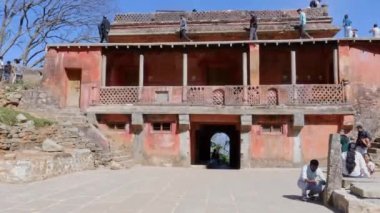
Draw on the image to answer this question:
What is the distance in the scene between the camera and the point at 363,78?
1853cm

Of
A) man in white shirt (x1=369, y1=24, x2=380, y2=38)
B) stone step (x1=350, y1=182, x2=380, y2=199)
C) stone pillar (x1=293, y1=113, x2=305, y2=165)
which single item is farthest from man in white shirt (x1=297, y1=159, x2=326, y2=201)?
man in white shirt (x1=369, y1=24, x2=380, y2=38)

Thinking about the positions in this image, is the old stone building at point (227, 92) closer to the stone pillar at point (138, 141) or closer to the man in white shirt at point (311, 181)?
the stone pillar at point (138, 141)

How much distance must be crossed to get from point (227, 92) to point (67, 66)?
26.3 ft

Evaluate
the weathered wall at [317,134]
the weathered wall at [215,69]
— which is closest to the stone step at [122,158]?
the weathered wall at [215,69]

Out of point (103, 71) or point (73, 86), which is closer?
point (103, 71)

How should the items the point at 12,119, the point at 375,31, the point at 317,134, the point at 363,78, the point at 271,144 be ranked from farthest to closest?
A: the point at 375,31
the point at 363,78
the point at 271,144
the point at 317,134
the point at 12,119

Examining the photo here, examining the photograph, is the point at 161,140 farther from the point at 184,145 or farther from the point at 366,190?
the point at 366,190

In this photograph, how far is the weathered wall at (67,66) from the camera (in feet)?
65.6

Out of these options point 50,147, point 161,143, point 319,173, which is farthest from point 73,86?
point 319,173

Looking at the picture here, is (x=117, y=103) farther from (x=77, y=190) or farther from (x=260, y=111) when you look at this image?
(x=77, y=190)

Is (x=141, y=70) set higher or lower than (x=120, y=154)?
higher

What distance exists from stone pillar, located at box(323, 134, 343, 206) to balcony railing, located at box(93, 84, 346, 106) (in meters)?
9.70

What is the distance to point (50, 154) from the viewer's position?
13.4 metres

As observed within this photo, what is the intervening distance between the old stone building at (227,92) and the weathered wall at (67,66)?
49mm
